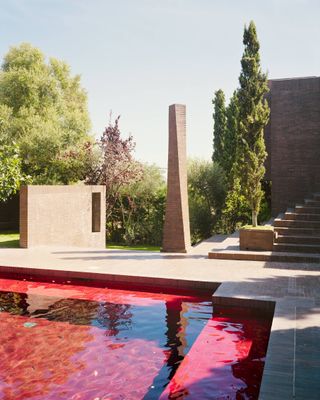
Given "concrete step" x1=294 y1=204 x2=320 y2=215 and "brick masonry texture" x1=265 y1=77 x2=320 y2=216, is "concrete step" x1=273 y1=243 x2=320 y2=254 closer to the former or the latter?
"concrete step" x1=294 y1=204 x2=320 y2=215

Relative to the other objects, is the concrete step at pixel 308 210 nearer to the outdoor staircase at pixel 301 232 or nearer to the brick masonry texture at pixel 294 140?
the outdoor staircase at pixel 301 232

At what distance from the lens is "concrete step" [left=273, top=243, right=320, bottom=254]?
35.3ft

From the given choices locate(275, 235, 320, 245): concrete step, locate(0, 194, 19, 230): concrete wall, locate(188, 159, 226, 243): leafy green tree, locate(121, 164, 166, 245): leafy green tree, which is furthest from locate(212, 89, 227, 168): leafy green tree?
locate(275, 235, 320, 245): concrete step

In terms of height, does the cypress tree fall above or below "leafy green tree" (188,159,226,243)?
above

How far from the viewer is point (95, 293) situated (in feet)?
27.1

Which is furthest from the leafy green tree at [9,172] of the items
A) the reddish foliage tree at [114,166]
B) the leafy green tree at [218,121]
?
the leafy green tree at [218,121]

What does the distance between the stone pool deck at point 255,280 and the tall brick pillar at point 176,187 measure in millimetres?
593

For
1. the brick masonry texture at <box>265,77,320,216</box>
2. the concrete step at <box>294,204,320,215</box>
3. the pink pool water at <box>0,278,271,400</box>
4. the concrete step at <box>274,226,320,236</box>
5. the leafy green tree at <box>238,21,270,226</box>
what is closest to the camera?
the pink pool water at <box>0,278,271,400</box>

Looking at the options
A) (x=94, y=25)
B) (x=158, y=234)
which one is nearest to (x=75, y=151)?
(x=158, y=234)

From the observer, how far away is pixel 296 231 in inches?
466

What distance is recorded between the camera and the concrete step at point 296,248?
10773 millimetres

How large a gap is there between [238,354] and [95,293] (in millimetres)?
3800

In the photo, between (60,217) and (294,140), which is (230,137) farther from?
(60,217)

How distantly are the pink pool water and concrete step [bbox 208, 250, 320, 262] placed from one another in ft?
9.95
